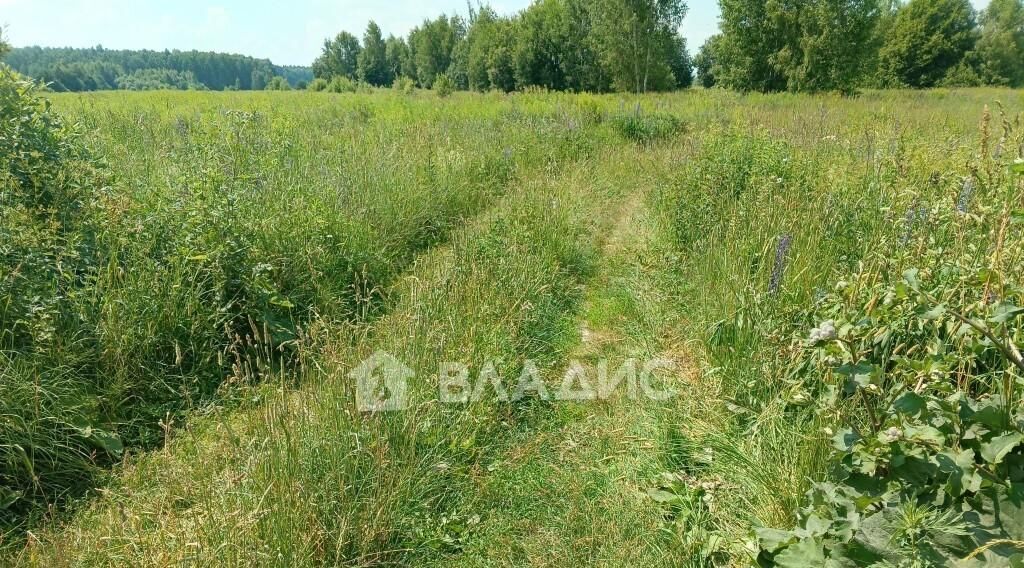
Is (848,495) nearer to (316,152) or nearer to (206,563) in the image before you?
(206,563)

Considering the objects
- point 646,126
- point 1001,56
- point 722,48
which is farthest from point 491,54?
point 1001,56

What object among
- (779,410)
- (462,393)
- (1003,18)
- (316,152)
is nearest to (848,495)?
(779,410)

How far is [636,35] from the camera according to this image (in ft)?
78.5

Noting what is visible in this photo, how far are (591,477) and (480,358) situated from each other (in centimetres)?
94

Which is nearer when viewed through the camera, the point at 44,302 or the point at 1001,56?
the point at 44,302

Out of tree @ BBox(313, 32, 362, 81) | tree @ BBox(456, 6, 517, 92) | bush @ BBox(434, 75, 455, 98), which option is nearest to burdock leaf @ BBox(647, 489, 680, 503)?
bush @ BBox(434, 75, 455, 98)

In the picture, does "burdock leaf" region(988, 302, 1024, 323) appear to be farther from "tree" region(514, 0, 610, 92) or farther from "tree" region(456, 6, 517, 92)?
"tree" region(456, 6, 517, 92)

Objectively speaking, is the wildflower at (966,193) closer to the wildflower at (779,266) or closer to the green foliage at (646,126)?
the wildflower at (779,266)

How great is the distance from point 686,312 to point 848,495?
2.32 metres

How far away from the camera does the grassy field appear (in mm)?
1866

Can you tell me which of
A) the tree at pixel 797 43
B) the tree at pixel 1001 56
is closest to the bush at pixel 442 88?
the tree at pixel 797 43

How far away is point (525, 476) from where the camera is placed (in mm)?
2527

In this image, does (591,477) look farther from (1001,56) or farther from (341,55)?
(341,55)

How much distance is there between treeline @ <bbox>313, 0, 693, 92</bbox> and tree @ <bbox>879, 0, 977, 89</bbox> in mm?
14222
